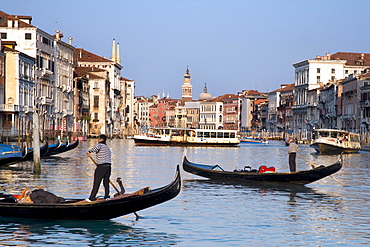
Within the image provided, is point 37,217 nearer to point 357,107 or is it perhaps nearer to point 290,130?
point 357,107

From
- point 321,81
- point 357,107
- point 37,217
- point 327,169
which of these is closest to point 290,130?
point 321,81

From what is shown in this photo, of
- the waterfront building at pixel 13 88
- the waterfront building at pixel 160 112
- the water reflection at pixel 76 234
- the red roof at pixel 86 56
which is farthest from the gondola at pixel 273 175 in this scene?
the waterfront building at pixel 160 112

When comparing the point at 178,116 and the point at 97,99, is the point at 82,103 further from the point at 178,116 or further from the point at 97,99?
the point at 178,116

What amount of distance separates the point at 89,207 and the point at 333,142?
34.3 meters

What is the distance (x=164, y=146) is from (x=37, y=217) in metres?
45.8

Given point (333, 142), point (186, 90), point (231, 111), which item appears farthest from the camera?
point (186, 90)

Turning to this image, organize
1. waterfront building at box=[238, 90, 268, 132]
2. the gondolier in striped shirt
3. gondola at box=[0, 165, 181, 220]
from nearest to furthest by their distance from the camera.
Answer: gondola at box=[0, 165, 181, 220] → the gondolier in striped shirt → waterfront building at box=[238, 90, 268, 132]

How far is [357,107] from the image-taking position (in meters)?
70.3

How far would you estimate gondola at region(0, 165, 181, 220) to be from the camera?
1189cm

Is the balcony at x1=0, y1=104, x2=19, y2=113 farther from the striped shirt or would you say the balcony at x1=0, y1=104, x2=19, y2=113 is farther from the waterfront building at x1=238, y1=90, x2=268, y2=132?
the waterfront building at x1=238, y1=90, x2=268, y2=132

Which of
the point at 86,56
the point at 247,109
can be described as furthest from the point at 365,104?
the point at 247,109

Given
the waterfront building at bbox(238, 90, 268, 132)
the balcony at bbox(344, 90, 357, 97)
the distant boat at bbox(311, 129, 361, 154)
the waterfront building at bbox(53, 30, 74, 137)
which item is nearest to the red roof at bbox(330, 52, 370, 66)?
the balcony at bbox(344, 90, 357, 97)

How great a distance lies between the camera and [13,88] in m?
49.9

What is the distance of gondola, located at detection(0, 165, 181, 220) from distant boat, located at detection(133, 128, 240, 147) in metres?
45.7
